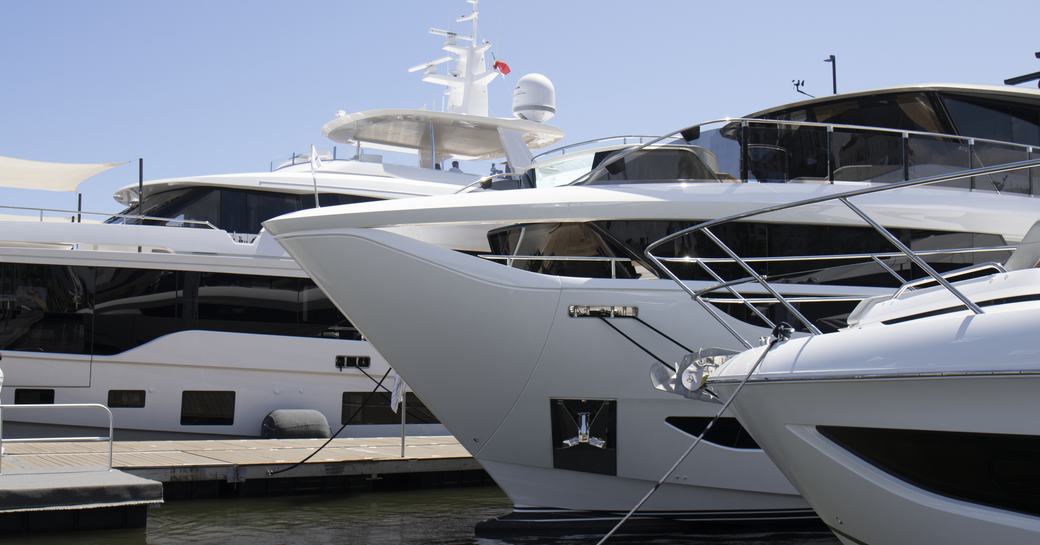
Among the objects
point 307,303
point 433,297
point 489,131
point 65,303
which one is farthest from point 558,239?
point 489,131

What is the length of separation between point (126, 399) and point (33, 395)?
43.2 inches

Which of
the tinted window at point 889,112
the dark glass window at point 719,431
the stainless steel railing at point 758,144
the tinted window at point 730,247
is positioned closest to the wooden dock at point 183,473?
the tinted window at point 730,247

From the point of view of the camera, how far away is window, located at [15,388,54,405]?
13.1 metres

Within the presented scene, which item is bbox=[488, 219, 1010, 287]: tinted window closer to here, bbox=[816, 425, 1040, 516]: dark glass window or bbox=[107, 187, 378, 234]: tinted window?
bbox=[816, 425, 1040, 516]: dark glass window

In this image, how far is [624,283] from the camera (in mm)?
8617

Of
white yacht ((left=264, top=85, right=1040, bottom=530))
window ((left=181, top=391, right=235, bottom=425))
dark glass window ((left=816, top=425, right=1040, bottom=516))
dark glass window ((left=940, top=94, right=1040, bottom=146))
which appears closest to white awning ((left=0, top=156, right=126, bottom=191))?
window ((left=181, top=391, right=235, bottom=425))

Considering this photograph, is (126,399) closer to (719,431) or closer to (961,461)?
(719,431)

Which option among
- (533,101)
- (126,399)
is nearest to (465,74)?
(533,101)

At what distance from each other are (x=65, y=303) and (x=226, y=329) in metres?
2.03

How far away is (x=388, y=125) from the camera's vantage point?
1744 cm

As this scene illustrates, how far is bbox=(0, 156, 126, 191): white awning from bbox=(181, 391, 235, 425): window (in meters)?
4.49

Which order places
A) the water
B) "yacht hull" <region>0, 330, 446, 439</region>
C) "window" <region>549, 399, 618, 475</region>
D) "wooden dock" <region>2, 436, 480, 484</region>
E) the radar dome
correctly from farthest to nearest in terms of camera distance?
the radar dome < "yacht hull" <region>0, 330, 446, 439</region> < "wooden dock" <region>2, 436, 480, 484</region> < the water < "window" <region>549, 399, 618, 475</region>

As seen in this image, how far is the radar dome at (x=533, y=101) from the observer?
59.3 feet

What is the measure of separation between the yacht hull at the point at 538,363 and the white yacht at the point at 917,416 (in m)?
2.82
